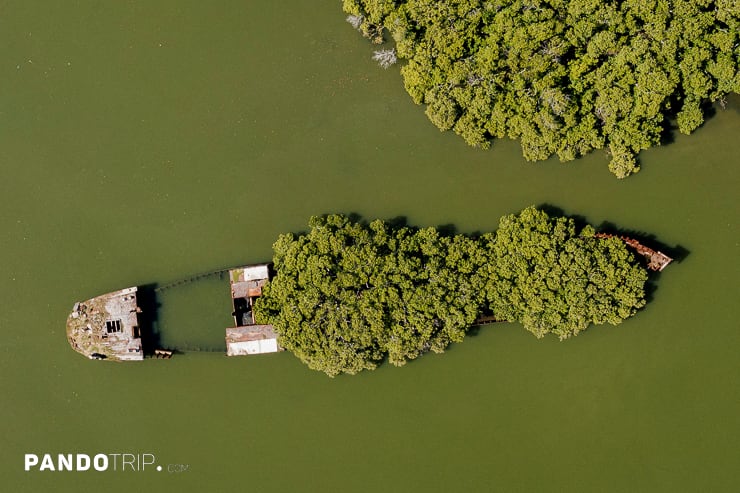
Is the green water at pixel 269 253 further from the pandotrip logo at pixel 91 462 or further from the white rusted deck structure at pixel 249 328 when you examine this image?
the white rusted deck structure at pixel 249 328

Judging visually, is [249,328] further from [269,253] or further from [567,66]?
[567,66]

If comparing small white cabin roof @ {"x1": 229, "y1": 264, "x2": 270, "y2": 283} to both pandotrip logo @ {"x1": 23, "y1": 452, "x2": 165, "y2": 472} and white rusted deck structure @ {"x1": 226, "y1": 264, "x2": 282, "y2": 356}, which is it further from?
pandotrip logo @ {"x1": 23, "y1": 452, "x2": 165, "y2": 472}

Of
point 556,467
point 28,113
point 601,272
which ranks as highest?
point 28,113

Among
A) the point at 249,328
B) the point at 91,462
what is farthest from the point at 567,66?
the point at 91,462

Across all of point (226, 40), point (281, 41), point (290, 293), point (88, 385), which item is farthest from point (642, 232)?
point (88, 385)

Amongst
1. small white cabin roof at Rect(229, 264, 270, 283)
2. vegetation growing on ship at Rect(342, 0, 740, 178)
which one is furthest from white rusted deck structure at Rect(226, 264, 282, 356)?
vegetation growing on ship at Rect(342, 0, 740, 178)

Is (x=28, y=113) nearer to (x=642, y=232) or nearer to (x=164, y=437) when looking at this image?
(x=164, y=437)

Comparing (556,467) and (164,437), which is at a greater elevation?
(164,437)
